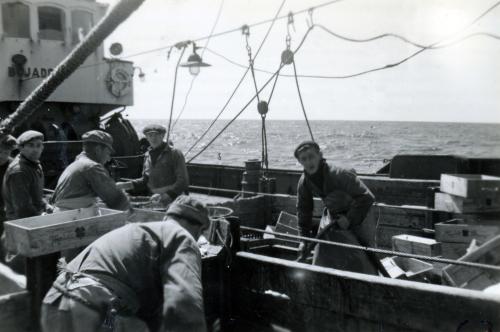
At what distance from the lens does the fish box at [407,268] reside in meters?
5.60

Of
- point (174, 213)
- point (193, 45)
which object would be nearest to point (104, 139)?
point (174, 213)

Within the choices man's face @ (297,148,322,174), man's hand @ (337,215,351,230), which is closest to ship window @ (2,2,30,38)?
man's face @ (297,148,322,174)

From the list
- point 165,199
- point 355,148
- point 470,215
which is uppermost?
point 165,199

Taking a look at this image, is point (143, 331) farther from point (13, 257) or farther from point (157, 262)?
point (13, 257)

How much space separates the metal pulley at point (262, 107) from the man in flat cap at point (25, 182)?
16.2ft

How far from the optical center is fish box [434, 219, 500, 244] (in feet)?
20.3

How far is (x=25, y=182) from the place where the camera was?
5.01 meters

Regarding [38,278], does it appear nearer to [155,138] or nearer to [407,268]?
[155,138]

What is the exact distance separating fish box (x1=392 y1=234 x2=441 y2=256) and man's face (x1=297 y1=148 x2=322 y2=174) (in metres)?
2.34

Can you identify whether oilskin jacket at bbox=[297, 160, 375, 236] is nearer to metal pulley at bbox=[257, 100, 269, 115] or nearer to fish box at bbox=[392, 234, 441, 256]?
fish box at bbox=[392, 234, 441, 256]

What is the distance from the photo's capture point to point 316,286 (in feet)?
13.3

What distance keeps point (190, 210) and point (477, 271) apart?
148 inches

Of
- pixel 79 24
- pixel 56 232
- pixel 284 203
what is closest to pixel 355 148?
pixel 79 24

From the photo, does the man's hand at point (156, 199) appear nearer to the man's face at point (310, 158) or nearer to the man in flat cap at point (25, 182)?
the man in flat cap at point (25, 182)
